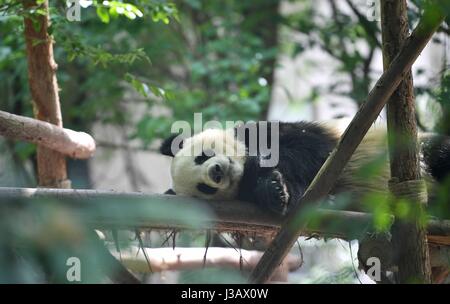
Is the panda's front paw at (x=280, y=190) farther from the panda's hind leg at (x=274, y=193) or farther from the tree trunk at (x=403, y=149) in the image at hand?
the tree trunk at (x=403, y=149)

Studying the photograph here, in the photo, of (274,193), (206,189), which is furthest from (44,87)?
(274,193)

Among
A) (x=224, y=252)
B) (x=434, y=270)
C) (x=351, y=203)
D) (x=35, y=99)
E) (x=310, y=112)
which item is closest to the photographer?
(x=351, y=203)

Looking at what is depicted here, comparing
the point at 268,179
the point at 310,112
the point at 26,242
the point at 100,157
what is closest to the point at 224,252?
the point at 268,179

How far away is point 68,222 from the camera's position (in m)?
1.08

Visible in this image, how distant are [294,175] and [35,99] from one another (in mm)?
1630

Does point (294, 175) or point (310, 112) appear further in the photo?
point (310, 112)

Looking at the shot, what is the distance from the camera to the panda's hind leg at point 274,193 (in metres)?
2.80

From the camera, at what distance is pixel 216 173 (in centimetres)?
323

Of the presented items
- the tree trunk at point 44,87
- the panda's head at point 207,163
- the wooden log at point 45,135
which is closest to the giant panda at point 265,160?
the panda's head at point 207,163

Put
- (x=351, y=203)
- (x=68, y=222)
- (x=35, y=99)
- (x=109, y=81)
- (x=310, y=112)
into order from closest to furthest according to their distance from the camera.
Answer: (x=68, y=222) < (x=351, y=203) < (x=35, y=99) < (x=109, y=81) < (x=310, y=112)

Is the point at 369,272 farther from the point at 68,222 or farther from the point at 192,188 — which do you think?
the point at 68,222

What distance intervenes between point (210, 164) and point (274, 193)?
0.56 meters

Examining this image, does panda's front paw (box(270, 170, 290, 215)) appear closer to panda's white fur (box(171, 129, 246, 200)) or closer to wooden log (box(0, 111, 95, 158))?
panda's white fur (box(171, 129, 246, 200))

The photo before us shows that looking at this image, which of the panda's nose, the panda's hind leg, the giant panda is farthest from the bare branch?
the panda's nose
